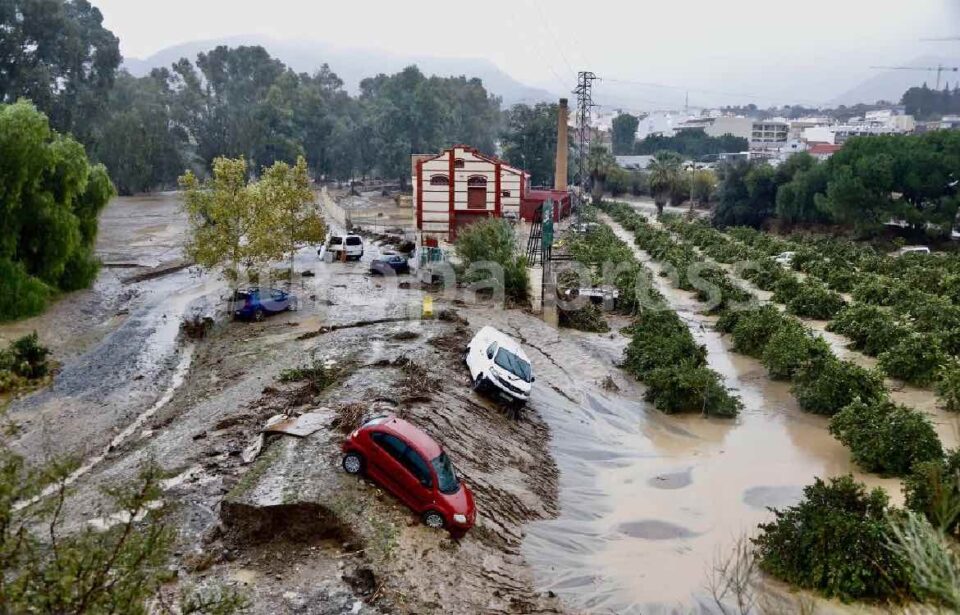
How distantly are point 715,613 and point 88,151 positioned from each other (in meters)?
78.8

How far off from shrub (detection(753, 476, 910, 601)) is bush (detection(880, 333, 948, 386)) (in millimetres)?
11820

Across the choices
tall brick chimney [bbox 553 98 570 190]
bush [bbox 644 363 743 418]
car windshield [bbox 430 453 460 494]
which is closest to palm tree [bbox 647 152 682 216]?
tall brick chimney [bbox 553 98 570 190]

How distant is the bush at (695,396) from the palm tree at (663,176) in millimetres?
67099

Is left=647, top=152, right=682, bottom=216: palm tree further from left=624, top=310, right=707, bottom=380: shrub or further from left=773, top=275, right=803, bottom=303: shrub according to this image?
left=624, top=310, right=707, bottom=380: shrub

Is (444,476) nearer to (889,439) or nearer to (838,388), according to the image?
(889,439)

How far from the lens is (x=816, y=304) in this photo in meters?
32.7

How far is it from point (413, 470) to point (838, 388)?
536 inches

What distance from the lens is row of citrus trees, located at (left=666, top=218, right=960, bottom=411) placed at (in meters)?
22.8

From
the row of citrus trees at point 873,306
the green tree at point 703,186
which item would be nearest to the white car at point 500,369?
the row of citrus trees at point 873,306

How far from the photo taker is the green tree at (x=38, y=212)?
29219 mm

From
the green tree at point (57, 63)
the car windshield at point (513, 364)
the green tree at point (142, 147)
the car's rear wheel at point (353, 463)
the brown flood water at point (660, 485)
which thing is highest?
the green tree at point (57, 63)

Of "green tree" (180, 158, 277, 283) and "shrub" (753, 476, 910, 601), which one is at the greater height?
"green tree" (180, 158, 277, 283)

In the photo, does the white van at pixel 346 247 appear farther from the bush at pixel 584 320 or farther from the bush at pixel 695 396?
the bush at pixel 695 396

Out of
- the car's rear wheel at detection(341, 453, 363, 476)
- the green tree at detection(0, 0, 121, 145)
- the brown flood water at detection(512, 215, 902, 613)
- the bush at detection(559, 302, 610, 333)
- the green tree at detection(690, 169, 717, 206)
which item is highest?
the green tree at detection(0, 0, 121, 145)
